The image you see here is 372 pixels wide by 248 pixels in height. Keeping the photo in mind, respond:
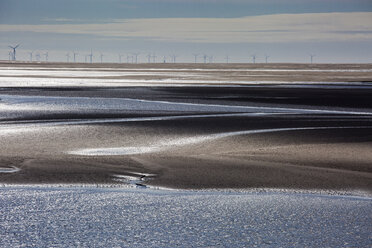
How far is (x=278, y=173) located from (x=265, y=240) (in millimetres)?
4375

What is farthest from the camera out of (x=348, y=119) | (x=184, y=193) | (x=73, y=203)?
(x=348, y=119)

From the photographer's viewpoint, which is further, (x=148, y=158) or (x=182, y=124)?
(x=182, y=124)

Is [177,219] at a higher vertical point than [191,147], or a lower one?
higher

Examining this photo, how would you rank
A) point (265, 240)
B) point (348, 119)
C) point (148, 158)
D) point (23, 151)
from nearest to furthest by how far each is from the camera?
point (265, 240) → point (148, 158) → point (23, 151) → point (348, 119)

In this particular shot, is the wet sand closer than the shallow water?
No

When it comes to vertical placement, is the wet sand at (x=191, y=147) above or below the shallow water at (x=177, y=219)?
below

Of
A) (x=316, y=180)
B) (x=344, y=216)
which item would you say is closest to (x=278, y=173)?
(x=316, y=180)

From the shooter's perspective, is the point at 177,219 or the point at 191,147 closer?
the point at 177,219

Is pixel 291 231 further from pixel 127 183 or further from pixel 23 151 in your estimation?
pixel 23 151

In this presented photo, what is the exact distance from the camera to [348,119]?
2328cm

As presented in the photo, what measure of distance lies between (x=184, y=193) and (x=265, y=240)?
8.61ft

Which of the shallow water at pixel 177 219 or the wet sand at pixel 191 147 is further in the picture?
the wet sand at pixel 191 147

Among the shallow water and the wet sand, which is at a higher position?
the shallow water

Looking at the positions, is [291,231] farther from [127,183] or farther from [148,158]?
[148,158]
